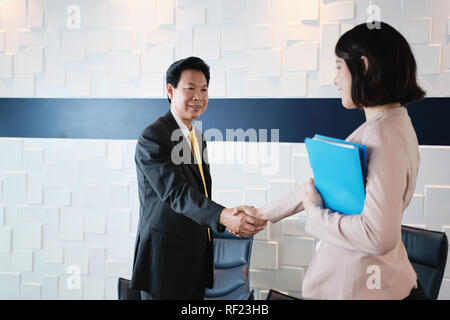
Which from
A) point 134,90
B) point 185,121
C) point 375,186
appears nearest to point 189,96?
point 185,121

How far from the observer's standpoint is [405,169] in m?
1.21

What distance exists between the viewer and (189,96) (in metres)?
2.33

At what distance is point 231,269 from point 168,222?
901 mm

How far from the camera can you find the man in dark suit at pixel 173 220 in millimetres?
2102

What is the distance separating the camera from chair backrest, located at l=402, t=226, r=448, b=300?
81.5 inches

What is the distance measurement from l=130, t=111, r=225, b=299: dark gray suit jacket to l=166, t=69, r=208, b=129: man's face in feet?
0.61

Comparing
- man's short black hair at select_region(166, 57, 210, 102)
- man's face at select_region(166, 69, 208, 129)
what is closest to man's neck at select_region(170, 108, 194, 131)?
man's face at select_region(166, 69, 208, 129)

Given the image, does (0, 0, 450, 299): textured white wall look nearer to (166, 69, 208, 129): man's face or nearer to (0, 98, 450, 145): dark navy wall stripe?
(0, 98, 450, 145): dark navy wall stripe

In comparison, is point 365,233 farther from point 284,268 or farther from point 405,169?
point 284,268

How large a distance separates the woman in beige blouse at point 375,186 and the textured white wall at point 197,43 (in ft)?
5.57

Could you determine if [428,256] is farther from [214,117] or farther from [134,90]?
[134,90]

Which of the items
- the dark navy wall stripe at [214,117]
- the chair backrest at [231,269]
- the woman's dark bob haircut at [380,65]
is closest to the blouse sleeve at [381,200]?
the woman's dark bob haircut at [380,65]

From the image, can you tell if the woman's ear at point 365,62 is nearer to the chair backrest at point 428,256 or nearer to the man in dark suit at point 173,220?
the man in dark suit at point 173,220
